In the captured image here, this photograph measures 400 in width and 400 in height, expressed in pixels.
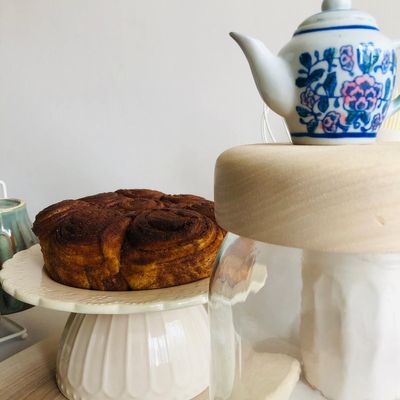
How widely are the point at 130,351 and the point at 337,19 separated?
14.8 inches

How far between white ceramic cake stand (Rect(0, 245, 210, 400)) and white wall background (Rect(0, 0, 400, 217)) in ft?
1.26

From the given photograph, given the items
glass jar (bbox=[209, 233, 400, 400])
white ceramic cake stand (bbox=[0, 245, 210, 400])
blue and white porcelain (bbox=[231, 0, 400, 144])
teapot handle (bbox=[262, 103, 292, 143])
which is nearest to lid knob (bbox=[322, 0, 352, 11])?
blue and white porcelain (bbox=[231, 0, 400, 144])

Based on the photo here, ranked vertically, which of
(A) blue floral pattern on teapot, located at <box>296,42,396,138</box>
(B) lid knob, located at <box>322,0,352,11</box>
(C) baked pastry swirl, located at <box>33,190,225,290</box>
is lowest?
(C) baked pastry swirl, located at <box>33,190,225,290</box>

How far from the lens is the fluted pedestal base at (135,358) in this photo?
46cm

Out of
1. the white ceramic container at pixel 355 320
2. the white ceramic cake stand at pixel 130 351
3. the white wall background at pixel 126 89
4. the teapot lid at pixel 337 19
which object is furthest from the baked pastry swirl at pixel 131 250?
the white wall background at pixel 126 89

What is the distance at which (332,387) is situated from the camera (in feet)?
1.15

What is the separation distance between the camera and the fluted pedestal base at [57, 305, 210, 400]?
0.46 metres

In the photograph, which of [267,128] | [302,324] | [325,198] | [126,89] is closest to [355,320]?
[302,324]

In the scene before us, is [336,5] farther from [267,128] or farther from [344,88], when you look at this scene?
[267,128]

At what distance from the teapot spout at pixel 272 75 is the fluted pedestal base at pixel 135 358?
297 mm

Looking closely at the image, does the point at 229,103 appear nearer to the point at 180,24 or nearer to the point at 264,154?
the point at 180,24

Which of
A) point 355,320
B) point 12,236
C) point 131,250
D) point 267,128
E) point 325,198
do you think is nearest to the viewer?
point 325,198

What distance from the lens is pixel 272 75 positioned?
0.27 meters

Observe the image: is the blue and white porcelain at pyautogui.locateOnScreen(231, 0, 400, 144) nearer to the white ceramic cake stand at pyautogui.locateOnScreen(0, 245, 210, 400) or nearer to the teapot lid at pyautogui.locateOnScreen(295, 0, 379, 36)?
the teapot lid at pyautogui.locateOnScreen(295, 0, 379, 36)
